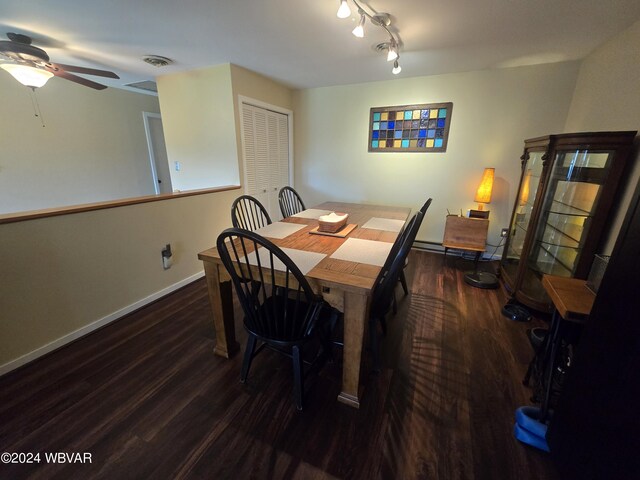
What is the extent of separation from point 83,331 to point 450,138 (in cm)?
412

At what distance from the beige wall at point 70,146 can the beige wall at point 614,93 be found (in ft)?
18.5

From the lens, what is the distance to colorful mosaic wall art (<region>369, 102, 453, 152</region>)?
318cm

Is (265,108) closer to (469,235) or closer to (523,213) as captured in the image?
(469,235)

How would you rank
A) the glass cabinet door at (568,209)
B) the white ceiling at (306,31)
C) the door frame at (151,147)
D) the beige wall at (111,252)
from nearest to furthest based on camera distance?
the beige wall at (111,252)
the white ceiling at (306,31)
the glass cabinet door at (568,209)
the door frame at (151,147)

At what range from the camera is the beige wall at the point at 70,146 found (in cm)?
293

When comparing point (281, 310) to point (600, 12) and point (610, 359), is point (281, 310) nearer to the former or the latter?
point (610, 359)

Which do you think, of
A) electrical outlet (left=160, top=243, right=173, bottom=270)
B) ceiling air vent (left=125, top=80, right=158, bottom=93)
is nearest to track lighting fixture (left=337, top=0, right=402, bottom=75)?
electrical outlet (left=160, top=243, right=173, bottom=270)

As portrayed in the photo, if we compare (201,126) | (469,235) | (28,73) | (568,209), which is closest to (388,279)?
(568,209)

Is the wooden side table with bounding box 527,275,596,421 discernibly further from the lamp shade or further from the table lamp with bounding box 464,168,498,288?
the lamp shade

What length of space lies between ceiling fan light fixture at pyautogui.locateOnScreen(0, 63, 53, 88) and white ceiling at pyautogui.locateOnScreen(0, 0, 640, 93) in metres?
0.27

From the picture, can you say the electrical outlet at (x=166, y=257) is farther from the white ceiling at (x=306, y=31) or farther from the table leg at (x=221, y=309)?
the white ceiling at (x=306, y=31)

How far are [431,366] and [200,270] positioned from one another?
2382 millimetres

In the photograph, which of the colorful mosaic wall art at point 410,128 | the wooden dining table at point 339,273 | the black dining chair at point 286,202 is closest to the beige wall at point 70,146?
the black dining chair at point 286,202

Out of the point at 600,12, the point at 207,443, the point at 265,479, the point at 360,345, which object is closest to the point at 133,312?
the point at 207,443
